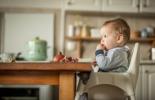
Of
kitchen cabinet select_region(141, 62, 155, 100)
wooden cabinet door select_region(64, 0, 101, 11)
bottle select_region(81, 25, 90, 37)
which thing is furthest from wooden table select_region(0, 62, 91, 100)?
bottle select_region(81, 25, 90, 37)

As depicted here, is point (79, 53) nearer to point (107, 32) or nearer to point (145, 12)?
point (145, 12)

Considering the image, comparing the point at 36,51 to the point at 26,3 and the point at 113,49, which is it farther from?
the point at 26,3

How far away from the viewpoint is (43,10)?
3.99 metres

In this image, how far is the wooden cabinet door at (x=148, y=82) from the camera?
357 cm

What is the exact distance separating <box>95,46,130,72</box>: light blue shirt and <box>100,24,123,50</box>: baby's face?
0.05 meters

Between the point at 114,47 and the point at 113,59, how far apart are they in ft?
0.44

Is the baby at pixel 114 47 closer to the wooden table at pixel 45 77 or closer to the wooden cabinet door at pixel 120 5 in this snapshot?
the wooden table at pixel 45 77

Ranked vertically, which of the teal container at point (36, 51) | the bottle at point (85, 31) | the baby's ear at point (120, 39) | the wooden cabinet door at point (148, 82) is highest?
the bottle at point (85, 31)

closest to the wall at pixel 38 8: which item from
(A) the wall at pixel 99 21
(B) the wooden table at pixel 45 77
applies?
(A) the wall at pixel 99 21

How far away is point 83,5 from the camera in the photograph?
12.5ft

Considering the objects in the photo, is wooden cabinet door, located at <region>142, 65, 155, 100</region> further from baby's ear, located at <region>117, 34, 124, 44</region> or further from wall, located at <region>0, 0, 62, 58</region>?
baby's ear, located at <region>117, 34, 124, 44</region>

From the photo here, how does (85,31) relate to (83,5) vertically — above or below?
below

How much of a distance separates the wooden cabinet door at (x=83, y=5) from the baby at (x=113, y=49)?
2031 mm

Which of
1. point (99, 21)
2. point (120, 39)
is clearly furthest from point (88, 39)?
point (120, 39)
